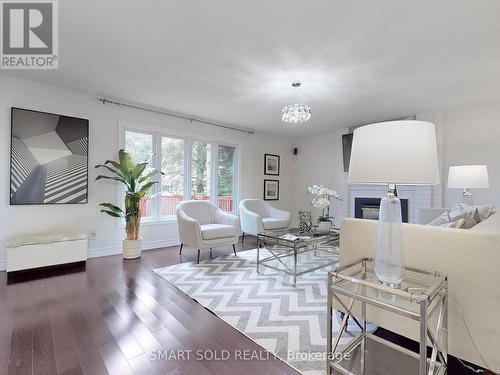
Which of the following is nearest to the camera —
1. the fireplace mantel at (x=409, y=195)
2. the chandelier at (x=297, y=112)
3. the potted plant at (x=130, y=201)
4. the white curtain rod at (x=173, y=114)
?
the chandelier at (x=297, y=112)

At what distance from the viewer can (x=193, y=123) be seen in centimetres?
465

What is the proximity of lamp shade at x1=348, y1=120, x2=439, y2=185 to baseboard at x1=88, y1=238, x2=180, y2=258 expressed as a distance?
3.80 m

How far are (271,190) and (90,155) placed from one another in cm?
374

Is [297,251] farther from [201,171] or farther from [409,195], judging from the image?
[409,195]

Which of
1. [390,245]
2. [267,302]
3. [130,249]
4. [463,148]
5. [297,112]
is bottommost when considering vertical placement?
[267,302]

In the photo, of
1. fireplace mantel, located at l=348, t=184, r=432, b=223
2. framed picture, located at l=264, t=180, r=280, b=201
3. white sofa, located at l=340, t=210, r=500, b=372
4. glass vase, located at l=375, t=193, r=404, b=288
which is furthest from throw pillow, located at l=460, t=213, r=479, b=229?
framed picture, located at l=264, t=180, r=280, b=201

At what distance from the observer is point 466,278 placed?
4.33 feet

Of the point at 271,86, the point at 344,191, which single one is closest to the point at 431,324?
the point at 271,86

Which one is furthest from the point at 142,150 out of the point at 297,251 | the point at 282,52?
the point at 297,251

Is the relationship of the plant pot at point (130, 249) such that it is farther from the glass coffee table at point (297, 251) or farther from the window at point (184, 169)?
the glass coffee table at point (297, 251)

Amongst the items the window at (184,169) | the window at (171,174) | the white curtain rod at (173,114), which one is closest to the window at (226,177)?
the window at (184,169)

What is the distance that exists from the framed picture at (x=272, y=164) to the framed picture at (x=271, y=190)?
0.22 metres

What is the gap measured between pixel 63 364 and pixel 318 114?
4.37 metres

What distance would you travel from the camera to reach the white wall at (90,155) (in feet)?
9.89
